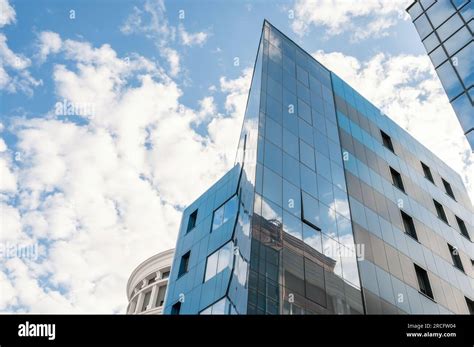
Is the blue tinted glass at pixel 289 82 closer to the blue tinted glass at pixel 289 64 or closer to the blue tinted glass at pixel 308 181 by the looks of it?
the blue tinted glass at pixel 289 64

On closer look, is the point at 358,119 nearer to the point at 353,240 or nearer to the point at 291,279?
the point at 353,240

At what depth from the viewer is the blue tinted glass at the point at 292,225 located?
61.0ft

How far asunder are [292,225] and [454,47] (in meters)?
12.2

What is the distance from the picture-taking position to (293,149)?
22.5 metres

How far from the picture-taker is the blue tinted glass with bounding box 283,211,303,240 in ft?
61.0

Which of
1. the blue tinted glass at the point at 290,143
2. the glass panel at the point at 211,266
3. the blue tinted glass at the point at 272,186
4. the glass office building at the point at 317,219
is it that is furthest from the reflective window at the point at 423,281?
the glass panel at the point at 211,266

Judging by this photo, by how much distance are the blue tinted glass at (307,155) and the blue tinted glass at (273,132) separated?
68.3 inches

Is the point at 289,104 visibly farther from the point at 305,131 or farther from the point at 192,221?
the point at 192,221

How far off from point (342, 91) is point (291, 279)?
64.8ft

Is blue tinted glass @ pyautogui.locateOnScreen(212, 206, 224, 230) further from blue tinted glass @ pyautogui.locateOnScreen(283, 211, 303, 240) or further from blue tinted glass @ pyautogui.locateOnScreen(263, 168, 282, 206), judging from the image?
blue tinted glass @ pyautogui.locateOnScreen(283, 211, 303, 240)

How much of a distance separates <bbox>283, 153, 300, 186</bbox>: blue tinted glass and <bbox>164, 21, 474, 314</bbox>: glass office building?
8 cm

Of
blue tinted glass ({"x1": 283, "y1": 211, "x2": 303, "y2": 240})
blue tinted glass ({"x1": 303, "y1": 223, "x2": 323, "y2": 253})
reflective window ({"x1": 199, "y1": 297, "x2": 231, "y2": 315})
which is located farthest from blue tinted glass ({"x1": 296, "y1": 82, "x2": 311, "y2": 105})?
reflective window ({"x1": 199, "y1": 297, "x2": 231, "y2": 315})
